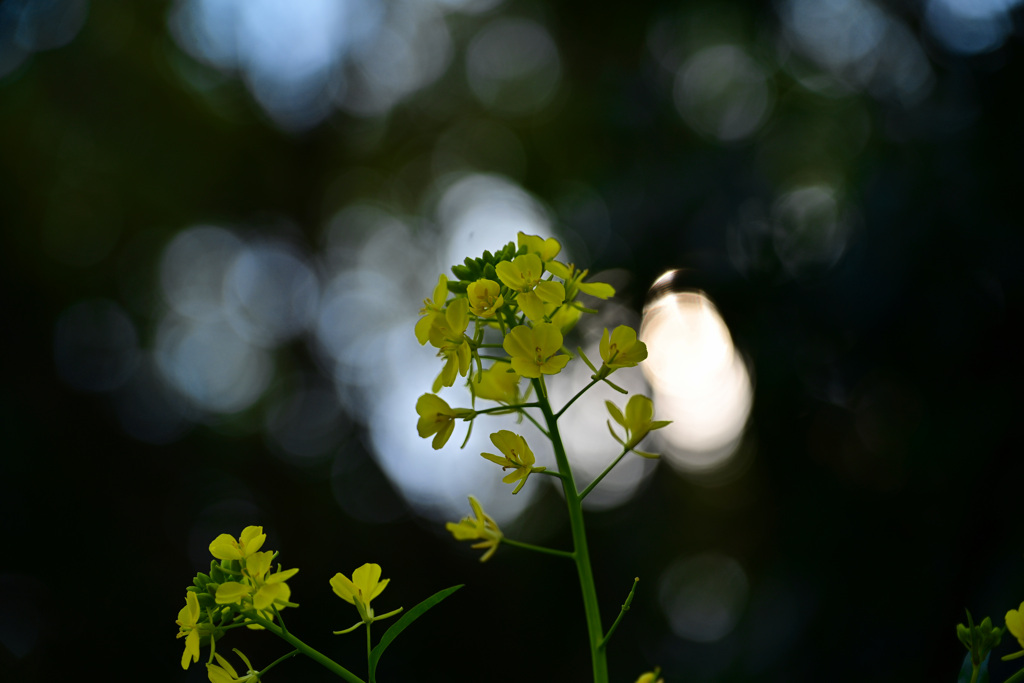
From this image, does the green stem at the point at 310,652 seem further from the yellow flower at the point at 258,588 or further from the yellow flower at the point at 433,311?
the yellow flower at the point at 433,311

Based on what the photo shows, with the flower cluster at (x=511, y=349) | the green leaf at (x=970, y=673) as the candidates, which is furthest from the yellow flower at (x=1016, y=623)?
the flower cluster at (x=511, y=349)

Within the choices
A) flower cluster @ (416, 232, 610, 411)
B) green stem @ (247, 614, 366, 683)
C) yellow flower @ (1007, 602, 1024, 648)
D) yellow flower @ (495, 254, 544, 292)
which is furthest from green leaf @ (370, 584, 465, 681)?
yellow flower @ (1007, 602, 1024, 648)

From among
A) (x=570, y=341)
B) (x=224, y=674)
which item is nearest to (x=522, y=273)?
(x=224, y=674)

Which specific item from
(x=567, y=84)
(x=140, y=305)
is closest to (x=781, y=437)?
(x=567, y=84)

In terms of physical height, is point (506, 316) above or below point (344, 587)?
above

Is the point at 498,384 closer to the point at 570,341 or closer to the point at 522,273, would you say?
the point at 522,273

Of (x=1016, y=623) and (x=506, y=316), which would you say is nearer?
(x=1016, y=623)

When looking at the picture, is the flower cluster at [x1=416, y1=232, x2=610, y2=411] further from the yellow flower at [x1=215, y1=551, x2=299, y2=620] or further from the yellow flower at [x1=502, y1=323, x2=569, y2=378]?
the yellow flower at [x1=215, y1=551, x2=299, y2=620]
